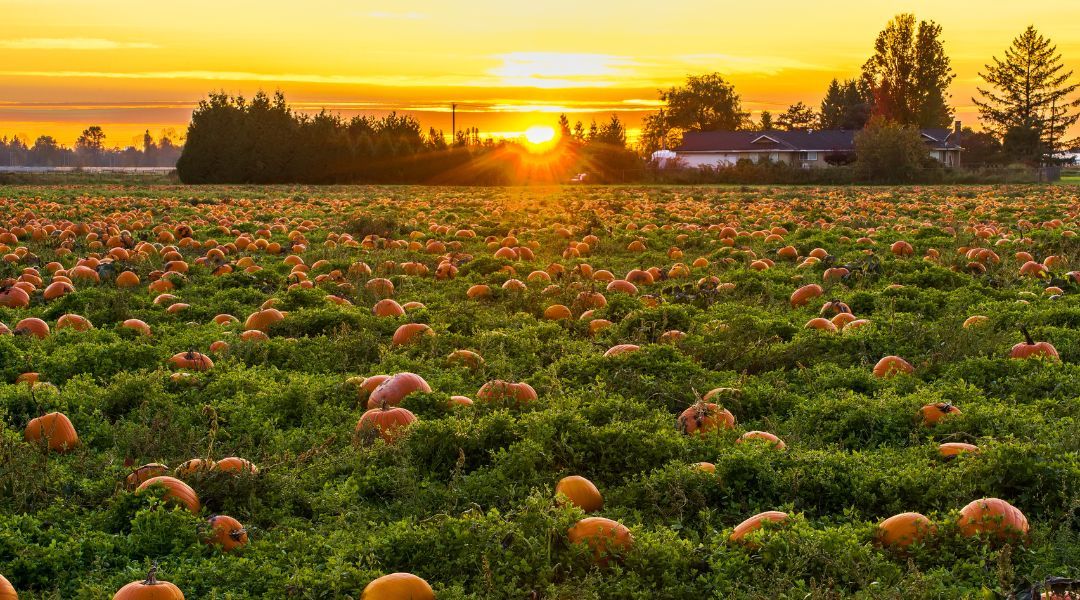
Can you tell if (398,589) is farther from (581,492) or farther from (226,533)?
(581,492)

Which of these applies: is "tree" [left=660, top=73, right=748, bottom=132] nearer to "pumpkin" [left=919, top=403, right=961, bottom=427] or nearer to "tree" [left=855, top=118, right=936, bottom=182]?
"tree" [left=855, top=118, right=936, bottom=182]

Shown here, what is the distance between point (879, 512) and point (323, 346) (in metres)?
4.19

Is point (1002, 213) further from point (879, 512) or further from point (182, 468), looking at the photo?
point (182, 468)

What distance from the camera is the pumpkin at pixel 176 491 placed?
13.3ft

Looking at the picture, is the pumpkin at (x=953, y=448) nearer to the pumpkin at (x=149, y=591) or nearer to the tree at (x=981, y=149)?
the pumpkin at (x=149, y=591)

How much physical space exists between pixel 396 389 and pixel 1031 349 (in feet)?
13.2

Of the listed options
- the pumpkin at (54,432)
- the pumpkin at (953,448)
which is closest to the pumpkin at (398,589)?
the pumpkin at (54,432)

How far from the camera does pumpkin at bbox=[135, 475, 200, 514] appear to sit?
4.05 m

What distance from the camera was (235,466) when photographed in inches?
173

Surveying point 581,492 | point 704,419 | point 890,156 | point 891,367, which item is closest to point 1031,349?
point 891,367

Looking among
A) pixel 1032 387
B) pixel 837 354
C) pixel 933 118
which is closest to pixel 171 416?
pixel 837 354

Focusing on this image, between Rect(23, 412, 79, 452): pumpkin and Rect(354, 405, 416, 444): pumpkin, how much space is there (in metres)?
1.39

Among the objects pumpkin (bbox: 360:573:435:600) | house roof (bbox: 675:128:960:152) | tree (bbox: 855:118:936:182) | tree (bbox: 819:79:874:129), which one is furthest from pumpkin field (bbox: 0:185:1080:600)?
tree (bbox: 819:79:874:129)

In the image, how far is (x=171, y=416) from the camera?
17.4 ft
